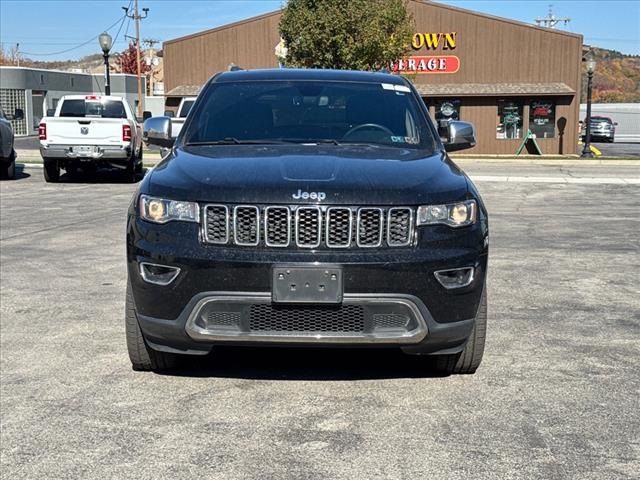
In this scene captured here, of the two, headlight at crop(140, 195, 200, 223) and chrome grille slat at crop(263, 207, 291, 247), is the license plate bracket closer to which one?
chrome grille slat at crop(263, 207, 291, 247)

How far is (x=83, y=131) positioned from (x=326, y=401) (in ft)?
44.2

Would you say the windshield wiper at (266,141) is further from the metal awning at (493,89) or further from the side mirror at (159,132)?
the metal awning at (493,89)

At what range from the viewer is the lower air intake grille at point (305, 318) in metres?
4.10

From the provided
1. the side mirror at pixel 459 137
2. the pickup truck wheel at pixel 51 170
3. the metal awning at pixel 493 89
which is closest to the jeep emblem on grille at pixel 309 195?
the side mirror at pixel 459 137

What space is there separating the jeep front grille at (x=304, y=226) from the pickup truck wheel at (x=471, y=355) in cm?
74

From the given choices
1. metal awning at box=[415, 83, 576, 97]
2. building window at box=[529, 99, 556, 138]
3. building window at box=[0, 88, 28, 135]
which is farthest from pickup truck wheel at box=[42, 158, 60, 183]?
building window at box=[0, 88, 28, 135]

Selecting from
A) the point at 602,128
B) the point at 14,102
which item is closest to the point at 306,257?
the point at 602,128

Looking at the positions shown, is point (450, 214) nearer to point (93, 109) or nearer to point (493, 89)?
point (93, 109)

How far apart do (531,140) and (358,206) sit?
1316 inches

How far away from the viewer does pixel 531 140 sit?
118ft

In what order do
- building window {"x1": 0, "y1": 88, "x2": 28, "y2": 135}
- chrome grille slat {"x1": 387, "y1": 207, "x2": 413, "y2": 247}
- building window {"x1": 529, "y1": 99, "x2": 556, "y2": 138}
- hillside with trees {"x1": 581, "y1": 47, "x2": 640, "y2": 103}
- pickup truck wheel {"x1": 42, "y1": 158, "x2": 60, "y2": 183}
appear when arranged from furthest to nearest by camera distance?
hillside with trees {"x1": 581, "y1": 47, "x2": 640, "y2": 103}
building window {"x1": 0, "y1": 88, "x2": 28, "y2": 135}
building window {"x1": 529, "y1": 99, "x2": 556, "y2": 138}
pickup truck wheel {"x1": 42, "y1": 158, "x2": 60, "y2": 183}
chrome grille slat {"x1": 387, "y1": 207, "x2": 413, "y2": 247}

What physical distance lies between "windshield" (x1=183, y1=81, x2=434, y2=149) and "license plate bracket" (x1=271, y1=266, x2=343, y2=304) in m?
1.42

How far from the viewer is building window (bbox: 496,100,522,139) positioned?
3619 centimetres

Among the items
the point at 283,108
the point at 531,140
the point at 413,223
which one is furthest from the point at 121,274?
the point at 531,140
